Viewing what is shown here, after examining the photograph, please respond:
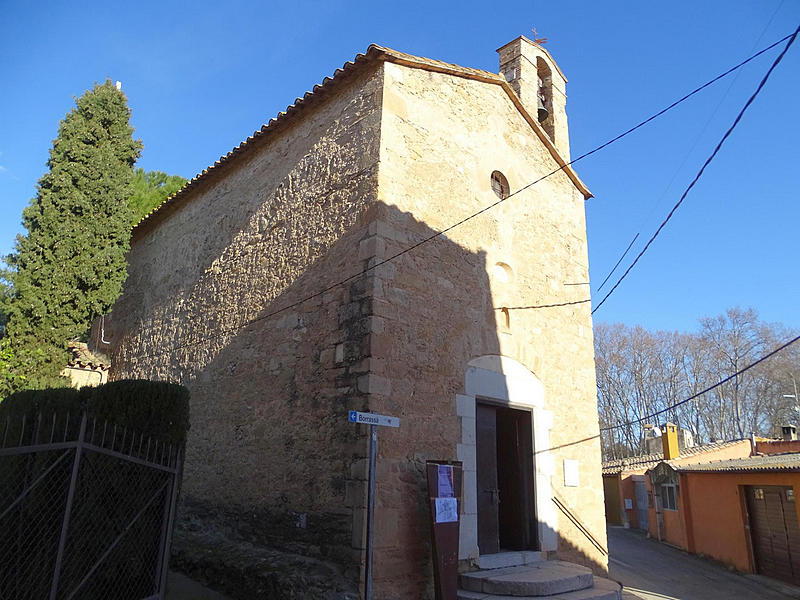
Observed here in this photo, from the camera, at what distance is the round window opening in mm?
8664

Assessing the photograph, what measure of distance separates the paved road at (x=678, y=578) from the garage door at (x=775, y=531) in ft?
1.53

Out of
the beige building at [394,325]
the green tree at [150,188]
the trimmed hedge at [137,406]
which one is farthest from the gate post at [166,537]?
the green tree at [150,188]

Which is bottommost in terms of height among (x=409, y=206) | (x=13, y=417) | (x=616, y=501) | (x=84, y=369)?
(x=616, y=501)

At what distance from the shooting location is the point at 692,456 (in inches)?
851

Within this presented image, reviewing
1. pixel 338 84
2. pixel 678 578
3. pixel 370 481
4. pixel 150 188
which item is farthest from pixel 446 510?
pixel 150 188

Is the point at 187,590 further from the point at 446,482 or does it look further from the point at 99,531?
the point at 446,482

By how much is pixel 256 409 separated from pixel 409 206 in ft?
10.9

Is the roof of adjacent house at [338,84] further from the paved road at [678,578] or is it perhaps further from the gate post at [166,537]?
the paved road at [678,578]

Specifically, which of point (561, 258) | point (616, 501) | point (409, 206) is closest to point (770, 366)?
point (616, 501)

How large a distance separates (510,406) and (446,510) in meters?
2.11

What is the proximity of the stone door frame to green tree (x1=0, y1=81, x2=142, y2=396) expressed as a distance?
697cm

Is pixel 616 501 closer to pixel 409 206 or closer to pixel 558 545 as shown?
pixel 558 545

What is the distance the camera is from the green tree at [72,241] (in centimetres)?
952

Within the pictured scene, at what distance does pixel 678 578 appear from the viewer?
1371cm
